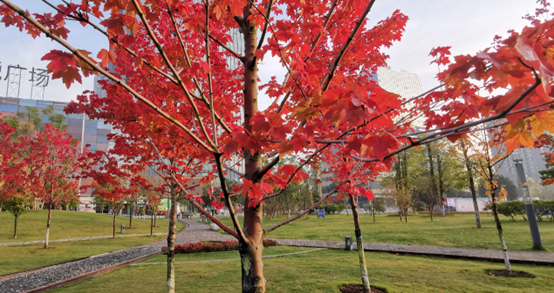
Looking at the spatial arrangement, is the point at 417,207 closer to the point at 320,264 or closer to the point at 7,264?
the point at 320,264

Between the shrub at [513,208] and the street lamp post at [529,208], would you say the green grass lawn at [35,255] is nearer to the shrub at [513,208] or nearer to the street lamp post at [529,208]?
the street lamp post at [529,208]

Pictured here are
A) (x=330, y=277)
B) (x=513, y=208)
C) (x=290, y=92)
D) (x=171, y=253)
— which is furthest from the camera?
(x=513, y=208)

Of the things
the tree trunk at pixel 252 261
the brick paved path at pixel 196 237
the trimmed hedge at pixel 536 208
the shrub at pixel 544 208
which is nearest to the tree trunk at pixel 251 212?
the tree trunk at pixel 252 261

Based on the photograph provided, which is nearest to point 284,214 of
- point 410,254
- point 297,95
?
point 410,254

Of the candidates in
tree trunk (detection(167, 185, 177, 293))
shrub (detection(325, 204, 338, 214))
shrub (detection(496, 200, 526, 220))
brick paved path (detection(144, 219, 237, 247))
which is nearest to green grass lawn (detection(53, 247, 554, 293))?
tree trunk (detection(167, 185, 177, 293))

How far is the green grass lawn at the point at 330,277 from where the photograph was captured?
6027mm

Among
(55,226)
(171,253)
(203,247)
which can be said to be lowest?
(203,247)

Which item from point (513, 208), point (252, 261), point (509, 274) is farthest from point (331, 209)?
point (252, 261)

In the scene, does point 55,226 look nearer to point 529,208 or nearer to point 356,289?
point 356,289

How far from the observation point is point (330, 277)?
6.81 meters

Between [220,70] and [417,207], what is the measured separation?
169 ft

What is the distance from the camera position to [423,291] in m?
5.69

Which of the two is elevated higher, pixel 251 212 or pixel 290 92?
pixel 290 92

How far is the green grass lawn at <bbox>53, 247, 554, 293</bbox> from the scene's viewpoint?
603 centimetres
